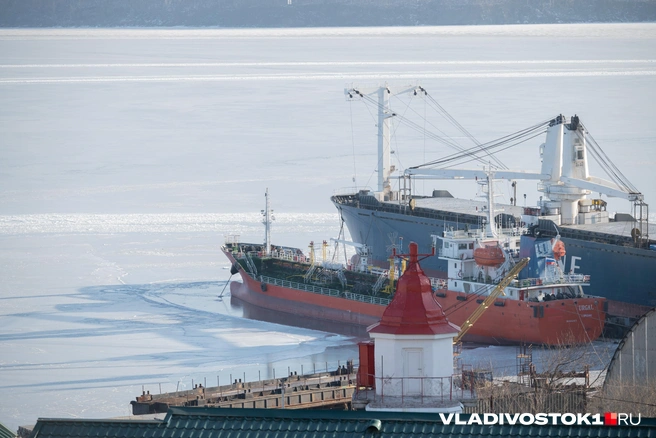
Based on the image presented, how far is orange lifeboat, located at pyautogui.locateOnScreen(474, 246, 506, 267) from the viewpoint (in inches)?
1112

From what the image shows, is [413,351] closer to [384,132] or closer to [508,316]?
[508,316]

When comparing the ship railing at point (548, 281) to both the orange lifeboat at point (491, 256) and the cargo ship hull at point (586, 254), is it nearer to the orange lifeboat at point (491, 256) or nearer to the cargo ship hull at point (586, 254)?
the orange lifeboat at point (491, 256)

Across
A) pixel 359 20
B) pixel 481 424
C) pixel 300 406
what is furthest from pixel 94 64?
pixel 481 424

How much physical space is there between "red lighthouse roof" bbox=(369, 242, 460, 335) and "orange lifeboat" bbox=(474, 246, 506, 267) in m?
17.5

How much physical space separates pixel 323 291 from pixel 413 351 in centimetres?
2080

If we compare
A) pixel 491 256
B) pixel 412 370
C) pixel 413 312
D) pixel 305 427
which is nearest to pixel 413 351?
pixel 412 370

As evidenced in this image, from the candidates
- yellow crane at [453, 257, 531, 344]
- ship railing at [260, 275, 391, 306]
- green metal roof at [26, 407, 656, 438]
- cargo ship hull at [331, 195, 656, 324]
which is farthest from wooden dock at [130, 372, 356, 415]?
cargo ship hull at [331, 195, 656, 324]

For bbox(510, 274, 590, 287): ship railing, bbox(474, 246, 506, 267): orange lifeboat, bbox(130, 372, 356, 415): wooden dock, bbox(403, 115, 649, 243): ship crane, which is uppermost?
bbox(403, 115, 649, 243): ship crane

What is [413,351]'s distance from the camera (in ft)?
35.2

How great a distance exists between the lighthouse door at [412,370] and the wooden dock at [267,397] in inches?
275

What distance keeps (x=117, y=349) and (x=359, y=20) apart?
14338cm

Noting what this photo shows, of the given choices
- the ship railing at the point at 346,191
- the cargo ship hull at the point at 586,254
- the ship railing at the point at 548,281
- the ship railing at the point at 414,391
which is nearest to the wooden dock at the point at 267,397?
the ship railing at the point at 414,391

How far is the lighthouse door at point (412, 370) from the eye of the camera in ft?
34.8

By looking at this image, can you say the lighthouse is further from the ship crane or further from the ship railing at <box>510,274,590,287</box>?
the ship crane
